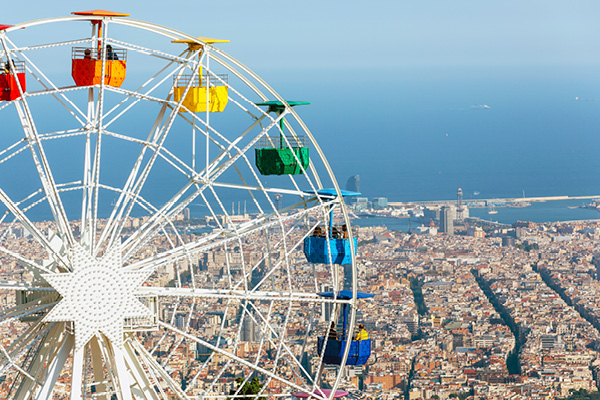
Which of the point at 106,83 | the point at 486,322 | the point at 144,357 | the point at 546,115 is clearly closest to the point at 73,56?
the point at 106,83

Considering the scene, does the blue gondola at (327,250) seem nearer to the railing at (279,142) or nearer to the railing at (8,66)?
the railing at (279,142)

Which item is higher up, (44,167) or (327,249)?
(44,167)

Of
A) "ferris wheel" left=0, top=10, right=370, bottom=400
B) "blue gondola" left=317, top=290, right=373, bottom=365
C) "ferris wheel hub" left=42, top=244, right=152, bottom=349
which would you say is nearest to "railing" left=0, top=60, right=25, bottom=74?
"ferris wheel" left=0, top=10, right=370, bottom=400

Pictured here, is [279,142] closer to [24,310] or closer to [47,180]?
[47,180]

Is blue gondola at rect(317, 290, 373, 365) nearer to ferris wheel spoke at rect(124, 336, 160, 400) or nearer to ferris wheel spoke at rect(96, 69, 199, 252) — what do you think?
ferris wheel spoke at rect(124, 336, 160, 400)

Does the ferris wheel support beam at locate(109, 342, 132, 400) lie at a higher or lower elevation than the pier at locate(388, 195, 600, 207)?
lower

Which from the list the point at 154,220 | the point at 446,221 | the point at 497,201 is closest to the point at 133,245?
the point at 154,220
